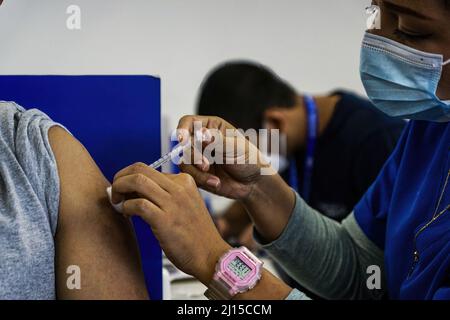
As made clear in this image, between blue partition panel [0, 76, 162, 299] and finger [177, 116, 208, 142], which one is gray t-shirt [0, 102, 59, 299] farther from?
finger [177, 116, 208, 142]

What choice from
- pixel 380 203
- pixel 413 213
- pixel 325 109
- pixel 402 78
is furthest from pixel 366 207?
pixel 325 109

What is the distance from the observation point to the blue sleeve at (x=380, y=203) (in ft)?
4.14

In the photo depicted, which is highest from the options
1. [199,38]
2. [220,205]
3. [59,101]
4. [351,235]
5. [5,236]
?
[199,38]

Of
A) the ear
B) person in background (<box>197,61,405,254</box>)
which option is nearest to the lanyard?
person in background (<box>197,61,405,254</box>)

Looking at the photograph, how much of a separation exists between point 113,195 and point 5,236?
177mm

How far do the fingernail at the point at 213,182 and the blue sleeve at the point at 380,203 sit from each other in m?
0.38

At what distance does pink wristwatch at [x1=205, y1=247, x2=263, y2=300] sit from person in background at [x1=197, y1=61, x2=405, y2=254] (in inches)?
30.5

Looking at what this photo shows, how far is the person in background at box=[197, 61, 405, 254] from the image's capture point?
1757mm

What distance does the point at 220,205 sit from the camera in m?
2.62

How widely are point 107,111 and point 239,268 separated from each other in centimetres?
39

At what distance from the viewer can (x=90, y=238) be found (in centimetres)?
97

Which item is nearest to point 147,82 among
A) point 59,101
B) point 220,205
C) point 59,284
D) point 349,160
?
point 59,101
